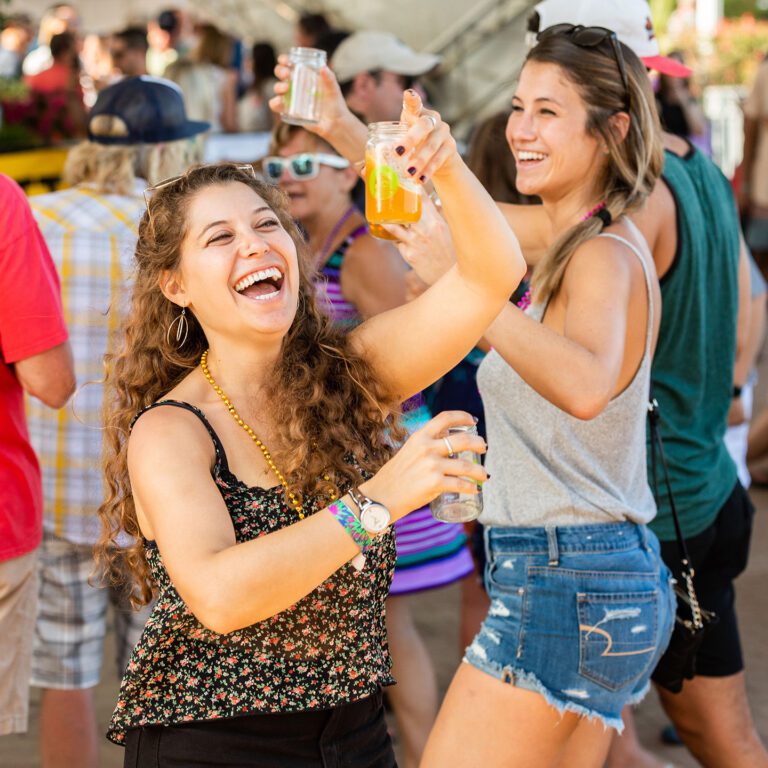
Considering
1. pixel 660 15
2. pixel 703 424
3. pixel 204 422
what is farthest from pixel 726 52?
pixel 204 422

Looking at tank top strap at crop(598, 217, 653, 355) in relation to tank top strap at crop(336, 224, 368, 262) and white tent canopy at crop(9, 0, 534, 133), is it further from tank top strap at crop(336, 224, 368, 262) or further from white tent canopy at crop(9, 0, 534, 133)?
white tent canopy at crop(9, 0, 534, 133)

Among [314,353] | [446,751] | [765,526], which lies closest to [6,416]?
[314,353]

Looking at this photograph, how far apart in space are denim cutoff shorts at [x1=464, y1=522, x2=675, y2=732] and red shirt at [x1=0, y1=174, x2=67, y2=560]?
3.94 ft

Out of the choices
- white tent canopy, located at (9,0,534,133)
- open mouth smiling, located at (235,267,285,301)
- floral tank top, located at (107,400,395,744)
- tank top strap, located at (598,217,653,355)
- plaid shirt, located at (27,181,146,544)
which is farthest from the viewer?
white tent canopy, located at (9,0,534,133)

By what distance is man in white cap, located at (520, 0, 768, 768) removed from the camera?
3072 mm

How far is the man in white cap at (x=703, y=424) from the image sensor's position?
121 inches

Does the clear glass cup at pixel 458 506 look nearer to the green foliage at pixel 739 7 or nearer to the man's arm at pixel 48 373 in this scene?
the man's arm at pixel 48 373

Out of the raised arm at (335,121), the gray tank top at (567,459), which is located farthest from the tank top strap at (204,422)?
the raised arm at (335,121)

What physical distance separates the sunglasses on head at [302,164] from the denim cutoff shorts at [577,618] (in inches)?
72.8

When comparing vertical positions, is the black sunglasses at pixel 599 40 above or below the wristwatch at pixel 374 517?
above

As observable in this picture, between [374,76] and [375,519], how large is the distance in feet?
11.7

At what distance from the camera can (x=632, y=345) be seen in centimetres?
260

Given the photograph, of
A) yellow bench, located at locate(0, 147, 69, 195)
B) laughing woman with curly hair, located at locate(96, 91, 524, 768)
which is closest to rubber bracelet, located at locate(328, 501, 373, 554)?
laughing woman with curly hair, located at locate(96, 91, 524, 768)

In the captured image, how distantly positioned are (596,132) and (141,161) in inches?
67.4
